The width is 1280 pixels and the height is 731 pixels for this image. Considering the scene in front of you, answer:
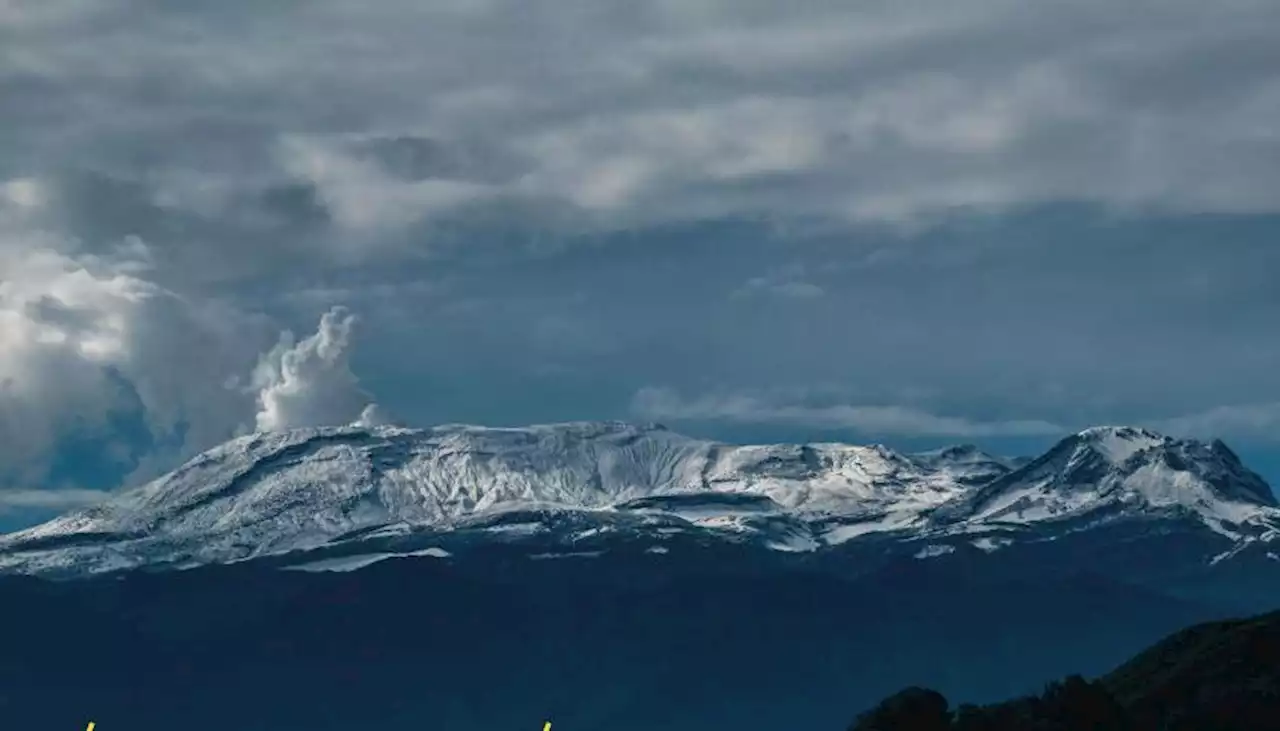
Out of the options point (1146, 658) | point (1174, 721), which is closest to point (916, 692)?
point (1174, 721)

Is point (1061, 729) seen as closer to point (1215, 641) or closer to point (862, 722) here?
point (862, 722)

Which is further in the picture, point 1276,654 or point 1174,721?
point 1276,654

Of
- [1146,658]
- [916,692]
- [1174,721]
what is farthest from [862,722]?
[1146,658]

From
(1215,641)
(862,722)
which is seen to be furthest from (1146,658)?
(862,722)

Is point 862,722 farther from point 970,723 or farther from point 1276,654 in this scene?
point 1276,654

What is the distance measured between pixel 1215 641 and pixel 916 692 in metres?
33.2

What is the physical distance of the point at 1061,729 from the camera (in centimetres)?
13950

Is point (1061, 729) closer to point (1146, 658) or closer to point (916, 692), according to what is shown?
point (916, 692)

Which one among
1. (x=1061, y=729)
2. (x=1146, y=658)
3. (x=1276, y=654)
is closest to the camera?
(x=1061, y=729)

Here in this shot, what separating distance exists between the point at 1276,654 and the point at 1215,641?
832 centimetres

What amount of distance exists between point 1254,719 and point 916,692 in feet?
73.3

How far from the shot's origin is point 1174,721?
14550 centimetres

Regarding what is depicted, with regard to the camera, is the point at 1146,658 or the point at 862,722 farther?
the point at 1146,658

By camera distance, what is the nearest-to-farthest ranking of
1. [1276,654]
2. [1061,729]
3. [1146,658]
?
[1061,729] < [1276,654] < [1146,658]
